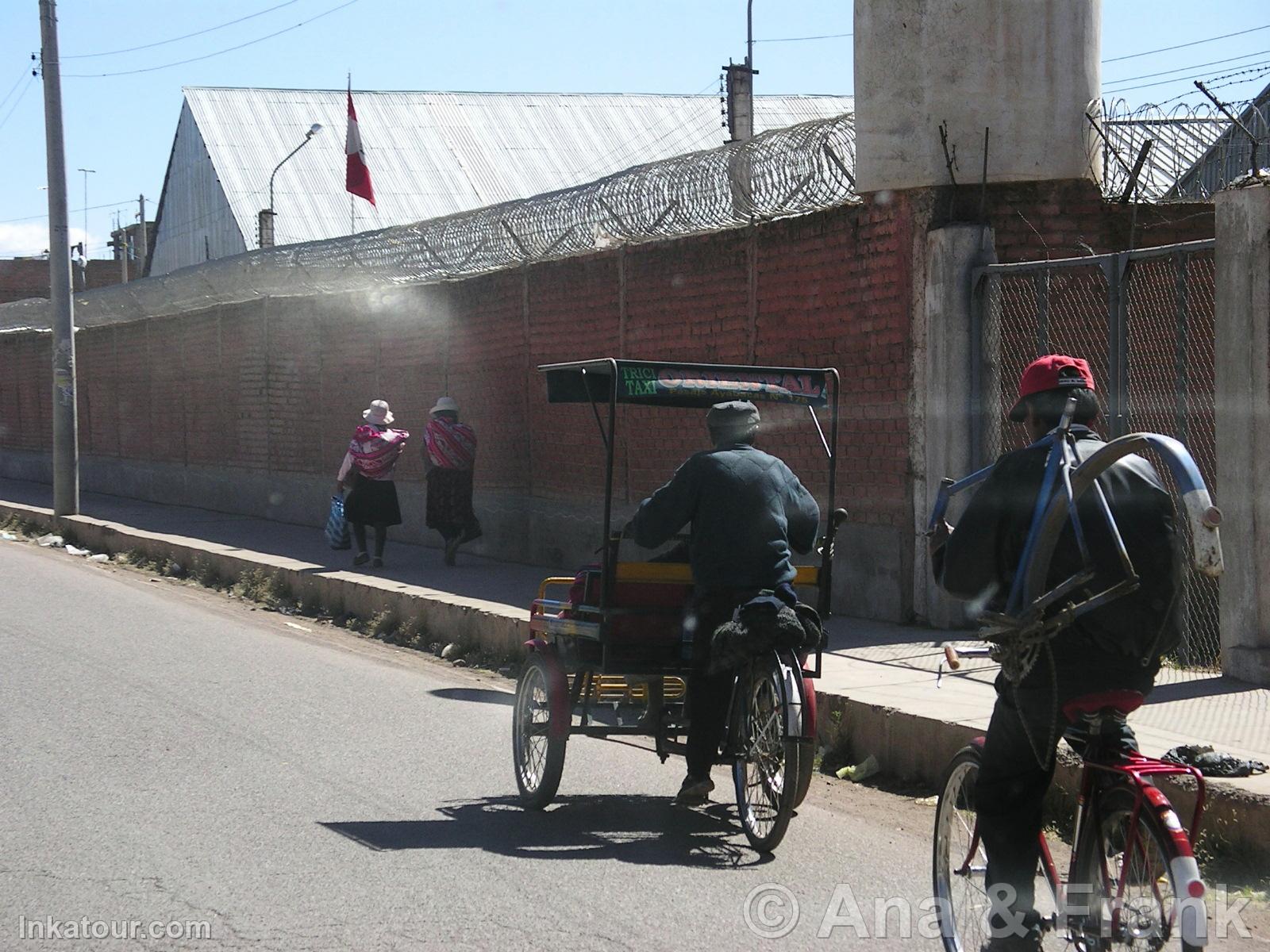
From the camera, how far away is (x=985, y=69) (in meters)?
10.4

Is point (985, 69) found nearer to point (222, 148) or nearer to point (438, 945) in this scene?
point (438, 945)

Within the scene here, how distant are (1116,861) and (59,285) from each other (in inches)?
791

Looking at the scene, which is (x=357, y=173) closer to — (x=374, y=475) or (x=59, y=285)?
(x=59, y=285)

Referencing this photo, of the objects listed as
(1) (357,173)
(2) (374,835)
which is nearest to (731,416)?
(2) (374,835)

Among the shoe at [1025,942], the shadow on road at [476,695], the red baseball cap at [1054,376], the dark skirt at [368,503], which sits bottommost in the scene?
the shadow on road at [476,695]

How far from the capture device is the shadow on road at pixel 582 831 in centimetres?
582

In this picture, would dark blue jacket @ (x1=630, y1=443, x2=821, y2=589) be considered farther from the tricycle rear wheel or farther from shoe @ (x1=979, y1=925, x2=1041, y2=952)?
shoe @ (x1=979, y1=925, x2=1041, y2=952)

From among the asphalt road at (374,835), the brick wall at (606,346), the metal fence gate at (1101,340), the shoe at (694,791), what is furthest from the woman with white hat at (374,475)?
the shoe at (694,791)

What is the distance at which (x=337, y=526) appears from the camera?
15352 millimetres

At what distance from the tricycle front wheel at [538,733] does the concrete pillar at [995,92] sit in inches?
207

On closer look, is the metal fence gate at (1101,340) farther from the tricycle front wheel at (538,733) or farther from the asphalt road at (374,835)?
the tricycle front wheel at (538,733)

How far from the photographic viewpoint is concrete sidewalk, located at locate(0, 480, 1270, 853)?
A: 22.1ft

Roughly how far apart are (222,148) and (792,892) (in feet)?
153

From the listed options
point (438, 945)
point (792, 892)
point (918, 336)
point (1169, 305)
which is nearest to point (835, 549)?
point (918, 336)
